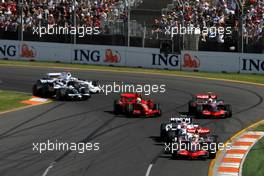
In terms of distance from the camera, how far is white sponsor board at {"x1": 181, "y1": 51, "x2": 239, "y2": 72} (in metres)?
42.0

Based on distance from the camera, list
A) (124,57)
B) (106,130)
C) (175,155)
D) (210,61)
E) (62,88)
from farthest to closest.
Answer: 1. (124,57)
2. (210,61)
3. (62,88)
4. (106,130)
5. (175,155)

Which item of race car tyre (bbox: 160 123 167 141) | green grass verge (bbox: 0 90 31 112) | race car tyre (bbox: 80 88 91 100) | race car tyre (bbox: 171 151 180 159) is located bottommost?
race car tyre (bbox: 171 151 180 159)

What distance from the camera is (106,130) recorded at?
2512 centimetres

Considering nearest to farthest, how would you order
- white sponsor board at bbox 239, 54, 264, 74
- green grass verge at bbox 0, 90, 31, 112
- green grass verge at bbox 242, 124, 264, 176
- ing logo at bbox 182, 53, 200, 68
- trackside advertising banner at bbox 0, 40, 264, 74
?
green grass verge at bbox 242, 124, 264, 176, green grass verge at bbox 0, 90, 31, 112, white sponsor board at bbox 239, 54, 264, 74, trackside advertising banner at bbox 0, 40, 264, 74, ing logo at bbox 182, 53, 200, 68

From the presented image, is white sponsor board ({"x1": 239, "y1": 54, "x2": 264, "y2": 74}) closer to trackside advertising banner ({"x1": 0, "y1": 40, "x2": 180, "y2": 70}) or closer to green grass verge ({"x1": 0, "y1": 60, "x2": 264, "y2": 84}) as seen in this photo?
green grass verge ({"x1": 0, "y1": 60, "x2": 264, "y2": 84})

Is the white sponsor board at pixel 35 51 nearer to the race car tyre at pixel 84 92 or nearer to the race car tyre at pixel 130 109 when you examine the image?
the race car tyre at pixel 84 92

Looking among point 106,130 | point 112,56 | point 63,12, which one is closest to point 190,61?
point 112,56

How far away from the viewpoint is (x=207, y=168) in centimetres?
1969

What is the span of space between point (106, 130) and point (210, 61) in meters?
18.9

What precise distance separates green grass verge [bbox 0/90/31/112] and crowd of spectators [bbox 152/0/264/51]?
43.8 ft

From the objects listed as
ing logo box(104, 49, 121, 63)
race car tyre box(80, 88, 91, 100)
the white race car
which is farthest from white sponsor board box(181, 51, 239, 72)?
race car tyre box(80, 88, 91, 100)

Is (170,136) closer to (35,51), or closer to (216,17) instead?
(216,17)

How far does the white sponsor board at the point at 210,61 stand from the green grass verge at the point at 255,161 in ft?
60.9

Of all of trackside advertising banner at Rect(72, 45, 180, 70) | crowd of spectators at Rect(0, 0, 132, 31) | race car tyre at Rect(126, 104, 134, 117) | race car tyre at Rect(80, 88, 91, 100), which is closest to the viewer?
race car tyre at Rect(126, 104, 134, 117)
